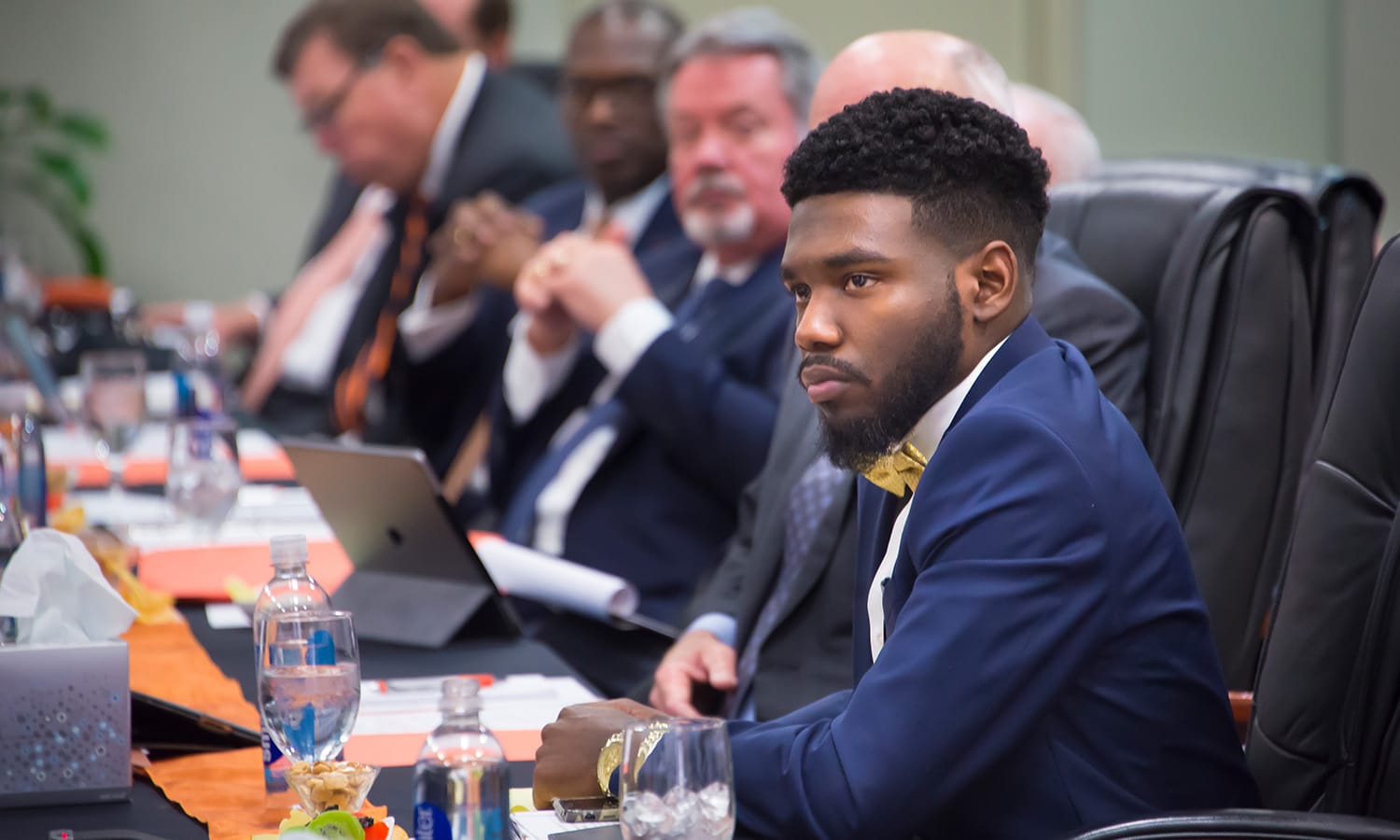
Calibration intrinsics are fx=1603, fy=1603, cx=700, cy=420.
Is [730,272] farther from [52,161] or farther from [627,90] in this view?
[52,161]

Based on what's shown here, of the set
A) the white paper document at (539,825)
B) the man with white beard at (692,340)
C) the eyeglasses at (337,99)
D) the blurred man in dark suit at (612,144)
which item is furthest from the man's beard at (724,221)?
the eyeglasses at (337,99)

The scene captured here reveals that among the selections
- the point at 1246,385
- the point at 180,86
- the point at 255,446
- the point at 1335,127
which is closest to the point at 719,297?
the point at 1246,385

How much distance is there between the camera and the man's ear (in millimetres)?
1188

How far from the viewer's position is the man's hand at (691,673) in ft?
5.83

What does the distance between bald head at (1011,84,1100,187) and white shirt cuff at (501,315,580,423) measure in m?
0.89

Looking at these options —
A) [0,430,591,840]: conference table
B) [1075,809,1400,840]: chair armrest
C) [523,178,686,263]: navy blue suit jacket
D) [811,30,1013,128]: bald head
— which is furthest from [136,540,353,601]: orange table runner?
[1075,809,1400,840]: chair armrest

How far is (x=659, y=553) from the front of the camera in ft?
8.20

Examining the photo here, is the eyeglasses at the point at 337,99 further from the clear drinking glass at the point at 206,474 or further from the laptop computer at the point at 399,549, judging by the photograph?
the laptop computer at the point at 399,549

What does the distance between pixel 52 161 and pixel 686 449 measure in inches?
198

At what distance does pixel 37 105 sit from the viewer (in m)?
6.54

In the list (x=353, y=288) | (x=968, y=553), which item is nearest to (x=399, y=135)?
(x=353, y=288)

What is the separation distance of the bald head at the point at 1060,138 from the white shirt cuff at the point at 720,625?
3.08ft

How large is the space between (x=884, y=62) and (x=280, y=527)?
3.82ft

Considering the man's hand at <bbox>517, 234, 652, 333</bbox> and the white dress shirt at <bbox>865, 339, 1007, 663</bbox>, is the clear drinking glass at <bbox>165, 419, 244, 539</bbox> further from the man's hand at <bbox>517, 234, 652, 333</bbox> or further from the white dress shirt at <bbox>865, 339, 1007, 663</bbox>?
the white dress shirt at <bbox>865, 339, 1007, 663</bbox>
